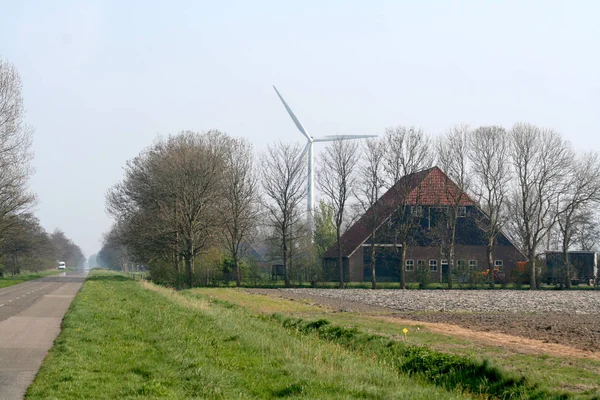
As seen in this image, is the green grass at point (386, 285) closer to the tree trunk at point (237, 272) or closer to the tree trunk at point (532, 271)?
the tree trunk at point (237, 272)

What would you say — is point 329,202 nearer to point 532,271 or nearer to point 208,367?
point 532,271

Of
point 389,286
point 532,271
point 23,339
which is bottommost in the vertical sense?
point 389,286

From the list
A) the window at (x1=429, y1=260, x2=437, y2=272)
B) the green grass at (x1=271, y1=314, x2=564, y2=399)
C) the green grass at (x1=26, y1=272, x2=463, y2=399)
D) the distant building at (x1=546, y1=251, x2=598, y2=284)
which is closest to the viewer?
the green grass at (x1=26, y1=272, x2=463, y2=399)

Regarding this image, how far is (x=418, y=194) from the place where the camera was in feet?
223

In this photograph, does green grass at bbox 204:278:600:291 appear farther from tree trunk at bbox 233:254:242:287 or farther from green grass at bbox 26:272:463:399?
green grass at bbox 26:272:463:399

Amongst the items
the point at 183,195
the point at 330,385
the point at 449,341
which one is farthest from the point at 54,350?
the point at 183,195

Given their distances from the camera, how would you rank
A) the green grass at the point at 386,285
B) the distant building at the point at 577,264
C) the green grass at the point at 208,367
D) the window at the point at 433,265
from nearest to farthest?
the green grass at the point at 208,367 < the green grass at the point at 386,285 < the distant building at the point at 577,264 < the window at the point at 433,265

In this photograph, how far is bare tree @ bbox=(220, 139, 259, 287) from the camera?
65.5m

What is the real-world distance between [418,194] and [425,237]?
18.7 ft

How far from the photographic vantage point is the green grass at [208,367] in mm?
10375

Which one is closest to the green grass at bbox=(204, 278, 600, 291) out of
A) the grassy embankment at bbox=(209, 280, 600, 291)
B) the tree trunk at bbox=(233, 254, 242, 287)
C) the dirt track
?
the grassy embankment at bbox=(209, 280, 600, 291)

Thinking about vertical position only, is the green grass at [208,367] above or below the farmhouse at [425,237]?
below

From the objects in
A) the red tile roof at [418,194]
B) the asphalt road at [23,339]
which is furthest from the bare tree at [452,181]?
the asphalt road at [23,339]

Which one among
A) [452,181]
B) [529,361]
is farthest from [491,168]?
[529,361]
